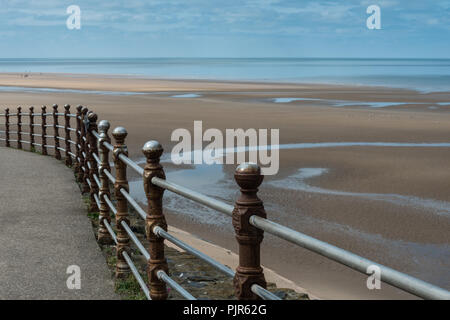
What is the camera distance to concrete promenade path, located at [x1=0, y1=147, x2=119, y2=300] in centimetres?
574

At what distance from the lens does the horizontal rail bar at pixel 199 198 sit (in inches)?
128

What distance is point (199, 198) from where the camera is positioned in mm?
3576

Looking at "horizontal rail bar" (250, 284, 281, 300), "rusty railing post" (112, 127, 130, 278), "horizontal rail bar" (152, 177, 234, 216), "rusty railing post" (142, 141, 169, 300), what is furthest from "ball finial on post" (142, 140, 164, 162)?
"horizontal rail bar" (250, 284, 281, 300)

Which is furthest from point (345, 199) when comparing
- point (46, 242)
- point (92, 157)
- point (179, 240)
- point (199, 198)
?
point (199, 198)

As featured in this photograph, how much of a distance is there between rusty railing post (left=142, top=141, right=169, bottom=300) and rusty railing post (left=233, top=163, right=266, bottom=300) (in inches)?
59.0

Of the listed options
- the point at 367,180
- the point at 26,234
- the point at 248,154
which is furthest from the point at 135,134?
the point at 26,234

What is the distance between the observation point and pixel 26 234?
25.1 ft

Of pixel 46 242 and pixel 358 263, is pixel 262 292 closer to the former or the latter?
pixel 358 263

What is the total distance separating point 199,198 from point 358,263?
1384 millimetres

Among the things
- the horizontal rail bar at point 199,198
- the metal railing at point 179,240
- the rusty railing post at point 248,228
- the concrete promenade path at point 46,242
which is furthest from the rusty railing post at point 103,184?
the rusty railing post at point 248,228

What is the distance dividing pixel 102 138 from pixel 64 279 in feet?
6.05

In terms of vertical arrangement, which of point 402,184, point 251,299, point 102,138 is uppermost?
point 102,138

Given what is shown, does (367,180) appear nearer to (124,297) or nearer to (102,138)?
(102,138)
